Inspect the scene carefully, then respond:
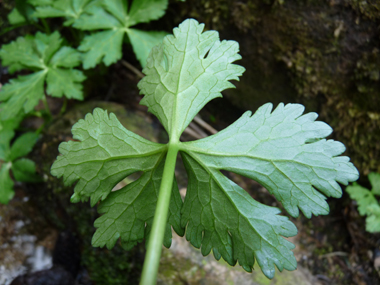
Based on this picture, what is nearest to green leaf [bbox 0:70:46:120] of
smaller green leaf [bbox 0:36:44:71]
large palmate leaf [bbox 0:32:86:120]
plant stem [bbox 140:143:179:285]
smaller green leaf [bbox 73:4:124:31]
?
large palmate leaf [bbox 0:32:86:120]

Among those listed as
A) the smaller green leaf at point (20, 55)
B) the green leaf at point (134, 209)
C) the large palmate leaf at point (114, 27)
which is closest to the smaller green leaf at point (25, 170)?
the smaller green leaf at point (20, 55)

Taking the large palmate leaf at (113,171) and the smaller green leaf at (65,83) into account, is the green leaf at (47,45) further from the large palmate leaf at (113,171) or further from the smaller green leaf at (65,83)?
the large palmate leaf at (113,171)

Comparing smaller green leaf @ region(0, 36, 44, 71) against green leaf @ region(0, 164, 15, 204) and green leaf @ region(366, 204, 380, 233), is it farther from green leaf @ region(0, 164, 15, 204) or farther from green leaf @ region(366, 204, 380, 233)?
green leaf @ region(366, 204, 380, 233)

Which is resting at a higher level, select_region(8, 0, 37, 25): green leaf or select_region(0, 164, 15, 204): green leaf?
select_region(8, 0, 37, 25): green leaf

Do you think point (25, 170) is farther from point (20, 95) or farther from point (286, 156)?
point (286, 156)

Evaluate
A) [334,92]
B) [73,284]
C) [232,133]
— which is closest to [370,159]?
[334,92]

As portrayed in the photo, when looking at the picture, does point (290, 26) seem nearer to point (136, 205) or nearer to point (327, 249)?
point (136, 205)
